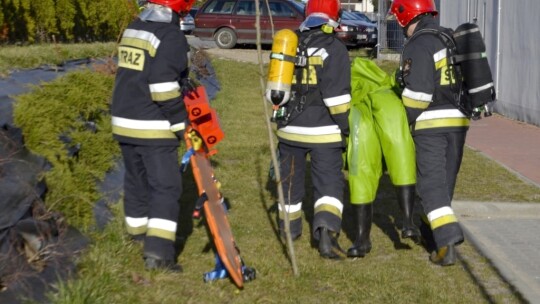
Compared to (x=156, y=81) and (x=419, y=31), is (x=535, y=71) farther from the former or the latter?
(x=156, y=81)

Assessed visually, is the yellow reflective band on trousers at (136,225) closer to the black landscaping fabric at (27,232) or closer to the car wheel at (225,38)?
the black landscaping fabric at (27,232)

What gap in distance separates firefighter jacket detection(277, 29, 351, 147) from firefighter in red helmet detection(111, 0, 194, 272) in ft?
3.23

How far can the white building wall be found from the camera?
1459 cm

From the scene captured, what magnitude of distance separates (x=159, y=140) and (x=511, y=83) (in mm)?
10673

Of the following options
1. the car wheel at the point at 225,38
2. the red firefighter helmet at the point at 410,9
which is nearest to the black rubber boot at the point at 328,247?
the red firefighter helmet at the point at 410,9

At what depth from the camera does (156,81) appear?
6.06 m

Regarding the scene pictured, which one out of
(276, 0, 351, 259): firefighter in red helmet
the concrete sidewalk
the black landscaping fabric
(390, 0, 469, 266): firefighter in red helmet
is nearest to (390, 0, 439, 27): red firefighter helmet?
(390, 0, 469, 266): firefighter in red helmet

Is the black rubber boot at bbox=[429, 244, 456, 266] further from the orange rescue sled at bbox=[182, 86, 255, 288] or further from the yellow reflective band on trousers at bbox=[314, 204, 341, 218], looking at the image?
the orange rescue sled at bbox=[182, 86, 255, 288]

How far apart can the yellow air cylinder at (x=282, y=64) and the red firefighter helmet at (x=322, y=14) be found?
0.32m

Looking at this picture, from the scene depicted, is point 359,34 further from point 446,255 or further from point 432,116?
point 446,255

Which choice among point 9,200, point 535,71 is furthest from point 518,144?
point 9,200

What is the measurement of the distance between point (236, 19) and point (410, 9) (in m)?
21.8

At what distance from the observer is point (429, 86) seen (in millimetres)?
6609

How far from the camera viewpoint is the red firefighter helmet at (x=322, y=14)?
6.93 m
